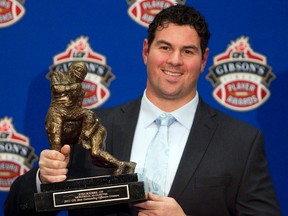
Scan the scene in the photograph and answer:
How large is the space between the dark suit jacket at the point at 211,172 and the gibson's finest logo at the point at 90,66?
407 millimetres

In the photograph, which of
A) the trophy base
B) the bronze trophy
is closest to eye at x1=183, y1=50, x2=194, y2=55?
the bronze trophy

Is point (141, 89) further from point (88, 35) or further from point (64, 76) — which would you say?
point (64, 76)

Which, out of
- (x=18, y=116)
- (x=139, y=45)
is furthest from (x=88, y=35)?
(x=18, y=116)

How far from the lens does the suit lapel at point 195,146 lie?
61.6 inches

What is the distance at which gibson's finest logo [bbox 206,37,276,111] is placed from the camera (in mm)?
2051

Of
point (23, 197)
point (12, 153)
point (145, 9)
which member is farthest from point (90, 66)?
point (23, 197)

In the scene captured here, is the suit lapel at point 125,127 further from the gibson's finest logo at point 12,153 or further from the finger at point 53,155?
the gibson's finest logo at point 12,153

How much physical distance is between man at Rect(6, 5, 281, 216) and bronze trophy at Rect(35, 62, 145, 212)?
101mm

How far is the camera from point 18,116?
2.09 meters

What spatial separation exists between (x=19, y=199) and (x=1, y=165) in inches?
20.2

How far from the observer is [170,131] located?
5.44 feet

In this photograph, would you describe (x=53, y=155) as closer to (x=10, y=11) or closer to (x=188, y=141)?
(x=188, y=141)

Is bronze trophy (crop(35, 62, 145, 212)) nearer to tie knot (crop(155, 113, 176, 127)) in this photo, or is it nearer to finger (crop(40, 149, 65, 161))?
finger (crop(40, 149, 65, 161))

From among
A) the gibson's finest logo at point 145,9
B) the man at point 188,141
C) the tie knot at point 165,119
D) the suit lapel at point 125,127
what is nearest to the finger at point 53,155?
the man at point 188,141
